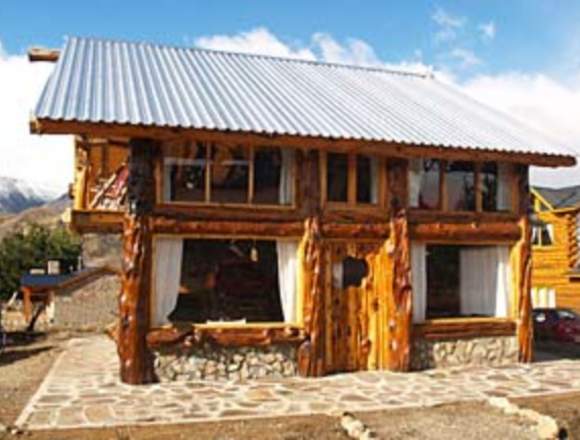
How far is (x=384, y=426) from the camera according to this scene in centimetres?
895

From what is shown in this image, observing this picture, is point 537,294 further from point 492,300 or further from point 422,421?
point 422,421

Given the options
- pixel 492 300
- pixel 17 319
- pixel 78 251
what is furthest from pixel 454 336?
pixel 78 251

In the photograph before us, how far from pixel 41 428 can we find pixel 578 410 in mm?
7617

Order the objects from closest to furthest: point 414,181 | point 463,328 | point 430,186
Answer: point 414,181 < point 463,328 < point 430,186

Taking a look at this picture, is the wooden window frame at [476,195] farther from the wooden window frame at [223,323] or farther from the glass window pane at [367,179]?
the wooden window frame at [223,323]

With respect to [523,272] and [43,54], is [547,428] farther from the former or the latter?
[43,54]

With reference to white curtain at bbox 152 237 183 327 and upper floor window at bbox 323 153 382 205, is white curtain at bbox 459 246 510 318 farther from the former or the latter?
white curtain at bbox 152 237 183 327

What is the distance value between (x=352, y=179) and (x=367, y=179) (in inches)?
17.7

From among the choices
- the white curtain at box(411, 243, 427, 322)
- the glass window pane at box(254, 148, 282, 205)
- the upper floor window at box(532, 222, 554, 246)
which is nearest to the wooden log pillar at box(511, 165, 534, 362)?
the white curtain at box(411, 243, 427, 322)

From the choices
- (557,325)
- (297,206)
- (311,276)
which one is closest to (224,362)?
(311,276)

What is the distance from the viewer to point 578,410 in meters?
9.84

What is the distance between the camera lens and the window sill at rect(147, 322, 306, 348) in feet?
38.4

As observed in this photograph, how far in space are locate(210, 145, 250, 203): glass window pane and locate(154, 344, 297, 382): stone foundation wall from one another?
9.23 feet

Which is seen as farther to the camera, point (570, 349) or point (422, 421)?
point (570, 349)
